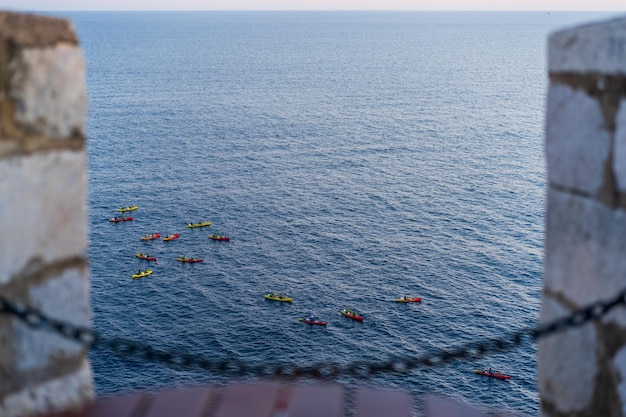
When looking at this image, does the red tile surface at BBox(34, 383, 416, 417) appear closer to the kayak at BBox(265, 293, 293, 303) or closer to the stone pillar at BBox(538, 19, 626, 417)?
the stone pillar at BBox(538, 19, 626, 417)

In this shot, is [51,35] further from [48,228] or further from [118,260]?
[118,260]

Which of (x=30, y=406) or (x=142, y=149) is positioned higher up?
(x=30, y=406)

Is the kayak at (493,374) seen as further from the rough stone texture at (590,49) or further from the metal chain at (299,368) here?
the rough stone texture at (590,49)

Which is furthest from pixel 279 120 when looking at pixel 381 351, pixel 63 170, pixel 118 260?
pixel 63 170

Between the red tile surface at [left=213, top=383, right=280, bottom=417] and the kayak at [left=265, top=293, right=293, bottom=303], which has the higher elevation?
the red tile surface at [left=213, top=383, right=280, bottom=417]

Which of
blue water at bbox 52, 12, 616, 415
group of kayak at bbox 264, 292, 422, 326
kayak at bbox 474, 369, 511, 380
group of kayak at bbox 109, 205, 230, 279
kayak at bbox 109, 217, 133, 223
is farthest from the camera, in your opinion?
kayak at bbox 109, 217, 133, 223

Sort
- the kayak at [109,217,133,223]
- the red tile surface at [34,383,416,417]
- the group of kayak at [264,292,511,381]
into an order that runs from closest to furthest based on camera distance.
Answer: the red tile surface at [34,383,416,417] → the group of kayak at [264,292,511,381] → the kayak at [109,217,133,223]

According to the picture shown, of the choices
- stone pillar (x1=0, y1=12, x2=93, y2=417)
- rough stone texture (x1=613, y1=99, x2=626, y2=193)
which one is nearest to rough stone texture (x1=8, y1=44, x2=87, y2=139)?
stone pillar (x1=0, y1=12, x2=93, y2=417)
